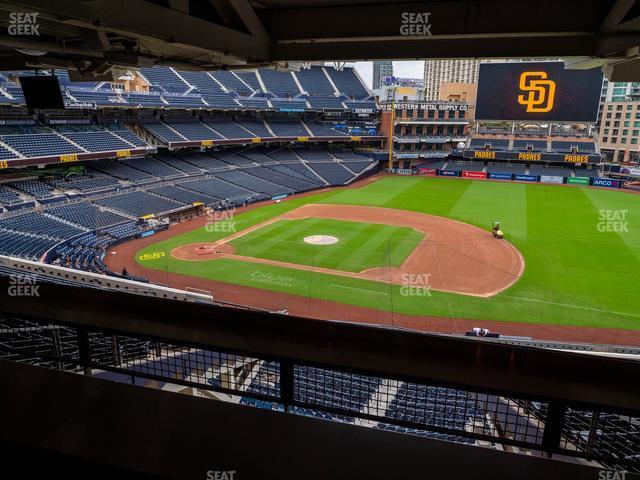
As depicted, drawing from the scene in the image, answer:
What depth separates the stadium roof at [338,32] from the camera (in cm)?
408

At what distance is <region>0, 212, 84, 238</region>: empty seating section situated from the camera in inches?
868

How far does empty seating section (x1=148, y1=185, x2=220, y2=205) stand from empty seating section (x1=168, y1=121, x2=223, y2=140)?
294 inches

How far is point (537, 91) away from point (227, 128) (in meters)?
28.3

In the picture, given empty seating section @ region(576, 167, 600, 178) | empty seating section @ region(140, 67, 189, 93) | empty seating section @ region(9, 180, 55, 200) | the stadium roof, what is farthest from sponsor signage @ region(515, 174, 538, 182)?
the stadium roof

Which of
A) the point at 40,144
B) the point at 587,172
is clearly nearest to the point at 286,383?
the point at 40,144

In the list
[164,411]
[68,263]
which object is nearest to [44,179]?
[68,263]

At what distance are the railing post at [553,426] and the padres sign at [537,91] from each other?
121 feet

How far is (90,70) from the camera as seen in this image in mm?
5770

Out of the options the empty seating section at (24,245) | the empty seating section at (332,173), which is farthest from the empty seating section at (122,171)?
the empty seating section at (332,173)

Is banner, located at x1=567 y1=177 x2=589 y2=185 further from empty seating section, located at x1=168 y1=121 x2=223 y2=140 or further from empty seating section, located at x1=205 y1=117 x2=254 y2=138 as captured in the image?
empty seating section, located at x1=168 y1=121 x2=223 y2=140

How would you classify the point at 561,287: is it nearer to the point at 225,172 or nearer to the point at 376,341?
the point at 376,341

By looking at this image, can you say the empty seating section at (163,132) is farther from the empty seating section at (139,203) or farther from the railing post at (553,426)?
the railing post at (553,426)

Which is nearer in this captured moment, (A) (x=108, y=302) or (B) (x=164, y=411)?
(B) (x=164, y=411)

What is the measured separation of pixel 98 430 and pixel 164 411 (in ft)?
1.02
